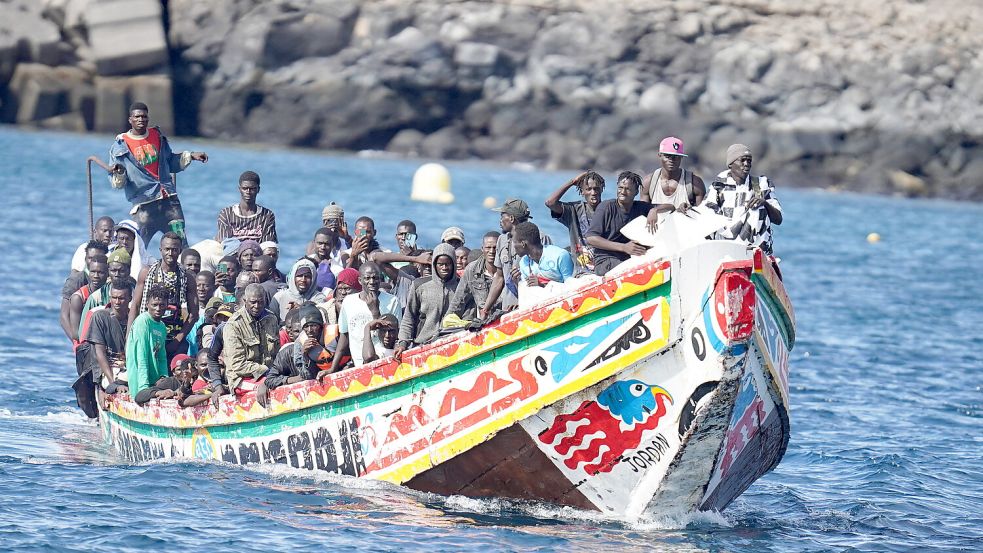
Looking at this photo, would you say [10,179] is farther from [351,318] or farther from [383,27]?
[351,318]

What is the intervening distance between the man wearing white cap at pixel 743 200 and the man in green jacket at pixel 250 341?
4234 millimetres

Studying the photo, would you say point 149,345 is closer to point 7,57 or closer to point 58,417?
point 58,417

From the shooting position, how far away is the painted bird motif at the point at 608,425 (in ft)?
36.9

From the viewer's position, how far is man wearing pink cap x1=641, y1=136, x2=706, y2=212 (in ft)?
41.5

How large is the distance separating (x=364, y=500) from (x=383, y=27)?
5114 cm

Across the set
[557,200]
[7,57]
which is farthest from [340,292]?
[7,57]

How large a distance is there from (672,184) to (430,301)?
7.57ft

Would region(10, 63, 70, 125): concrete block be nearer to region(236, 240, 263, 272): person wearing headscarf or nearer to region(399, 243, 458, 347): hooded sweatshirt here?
region(236, 240, 263, 272): person wearing headscarf

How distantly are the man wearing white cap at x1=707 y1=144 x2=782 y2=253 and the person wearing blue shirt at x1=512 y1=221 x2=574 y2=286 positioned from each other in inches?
51.8

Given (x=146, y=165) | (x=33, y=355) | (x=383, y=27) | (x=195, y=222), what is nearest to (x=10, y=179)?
(x=195, y=222)

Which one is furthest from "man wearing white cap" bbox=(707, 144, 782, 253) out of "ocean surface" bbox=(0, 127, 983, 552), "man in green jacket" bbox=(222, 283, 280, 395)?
"man in green jacket" bbox=(222, 283, 280, 395)

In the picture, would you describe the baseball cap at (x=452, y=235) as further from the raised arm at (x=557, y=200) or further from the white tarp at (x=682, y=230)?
the white tarp at (x=682, y=230)

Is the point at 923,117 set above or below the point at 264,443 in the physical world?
above

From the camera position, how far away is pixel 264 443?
44.1 ft
